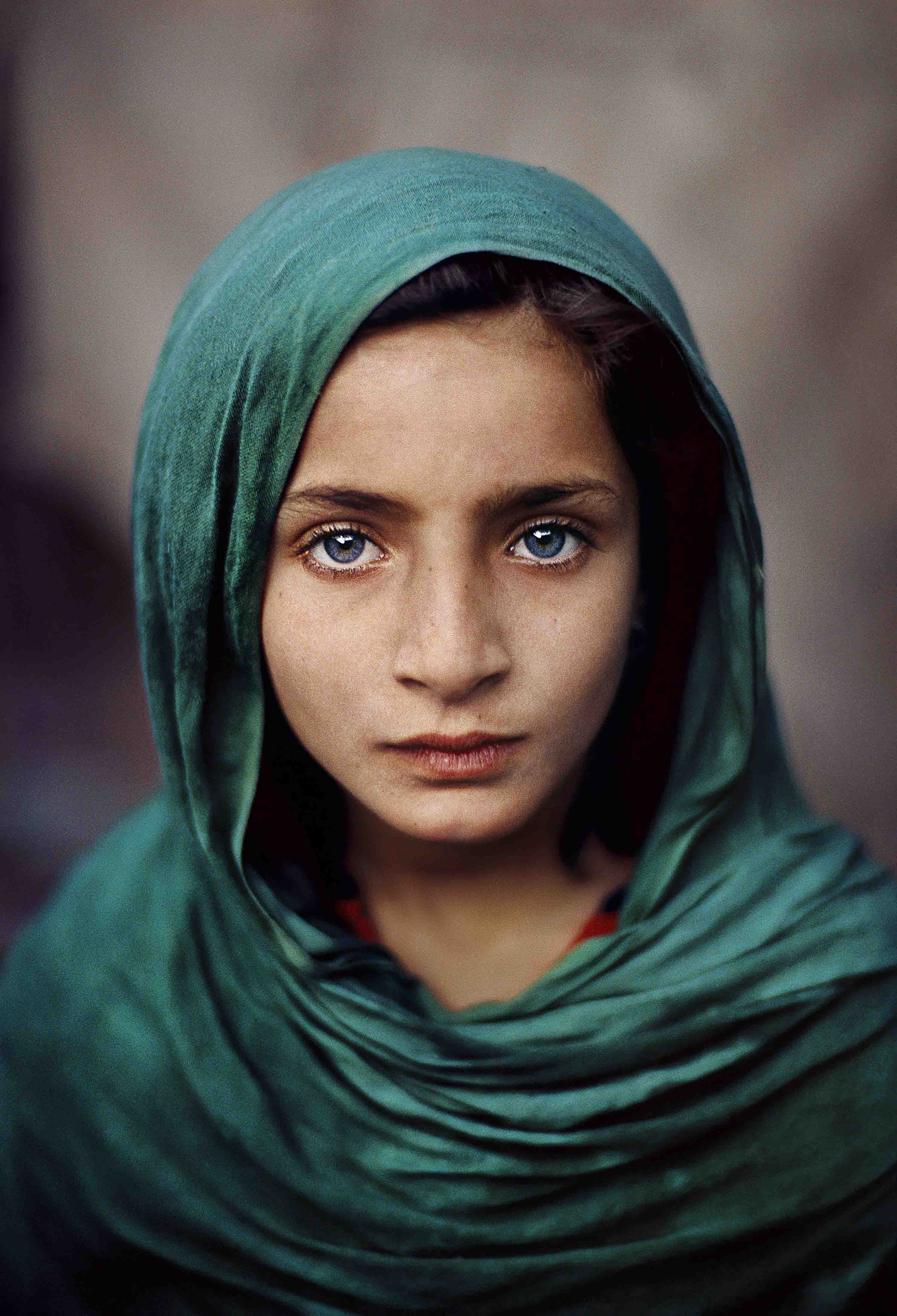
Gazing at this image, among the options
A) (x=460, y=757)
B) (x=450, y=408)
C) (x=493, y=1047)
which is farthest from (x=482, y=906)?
(x=450, y=408)

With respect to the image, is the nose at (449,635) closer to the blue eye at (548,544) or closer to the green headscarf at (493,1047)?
the blue eye at (548,544)

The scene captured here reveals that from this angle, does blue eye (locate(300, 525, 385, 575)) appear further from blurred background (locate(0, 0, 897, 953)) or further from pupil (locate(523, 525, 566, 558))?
blurred background (locate(0, 0, 897, 953))

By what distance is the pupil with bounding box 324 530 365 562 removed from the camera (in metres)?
1.03

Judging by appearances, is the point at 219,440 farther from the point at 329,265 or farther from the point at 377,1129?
the point at 377,1129

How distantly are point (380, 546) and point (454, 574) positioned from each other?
0.08m

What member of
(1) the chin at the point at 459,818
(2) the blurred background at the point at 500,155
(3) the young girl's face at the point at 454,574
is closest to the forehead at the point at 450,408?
(3) the young girl's face at the point at 454,574

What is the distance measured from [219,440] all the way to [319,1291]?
30.4 inches

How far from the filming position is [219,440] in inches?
41.1

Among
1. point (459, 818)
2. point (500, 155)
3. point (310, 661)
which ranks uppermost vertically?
point (500, 155)

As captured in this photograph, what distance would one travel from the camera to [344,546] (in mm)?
1037

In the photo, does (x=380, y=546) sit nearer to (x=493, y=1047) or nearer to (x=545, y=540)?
(x=545, y=540)

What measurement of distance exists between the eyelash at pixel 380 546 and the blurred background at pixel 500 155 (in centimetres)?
127

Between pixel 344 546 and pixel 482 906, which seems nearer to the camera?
pixel 344 546

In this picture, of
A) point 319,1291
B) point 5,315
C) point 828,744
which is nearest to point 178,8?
point 5,315
